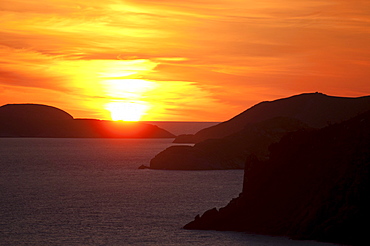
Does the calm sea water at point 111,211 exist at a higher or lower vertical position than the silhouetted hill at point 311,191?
lower

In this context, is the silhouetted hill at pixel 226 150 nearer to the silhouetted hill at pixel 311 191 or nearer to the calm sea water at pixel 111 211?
the calm sea water at pixel 111 211

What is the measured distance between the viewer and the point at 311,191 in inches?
1607

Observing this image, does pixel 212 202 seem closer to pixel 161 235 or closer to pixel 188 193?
pixel 188 193

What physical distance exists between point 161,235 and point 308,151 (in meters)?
13.3

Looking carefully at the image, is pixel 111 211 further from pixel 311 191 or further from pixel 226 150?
pixel 226 150

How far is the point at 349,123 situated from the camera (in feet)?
146

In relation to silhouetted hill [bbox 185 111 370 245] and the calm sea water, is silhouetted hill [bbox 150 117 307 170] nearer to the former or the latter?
the calm sea water

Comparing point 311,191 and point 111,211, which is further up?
point 311,191

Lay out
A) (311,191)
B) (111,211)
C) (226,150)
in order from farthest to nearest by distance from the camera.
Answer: (226,150), (111,211), (311,191)

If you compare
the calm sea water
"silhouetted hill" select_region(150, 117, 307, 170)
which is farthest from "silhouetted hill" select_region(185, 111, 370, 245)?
"silhouetted hill" select_region(150, 117, 307, 170)

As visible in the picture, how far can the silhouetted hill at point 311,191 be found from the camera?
123 ft

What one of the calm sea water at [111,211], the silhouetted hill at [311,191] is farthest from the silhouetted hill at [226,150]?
the silhouetted hill at [311,191]

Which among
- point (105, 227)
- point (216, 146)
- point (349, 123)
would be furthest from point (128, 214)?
point (216, 146)

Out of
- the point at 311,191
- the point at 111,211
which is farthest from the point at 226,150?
the point at 311,191
